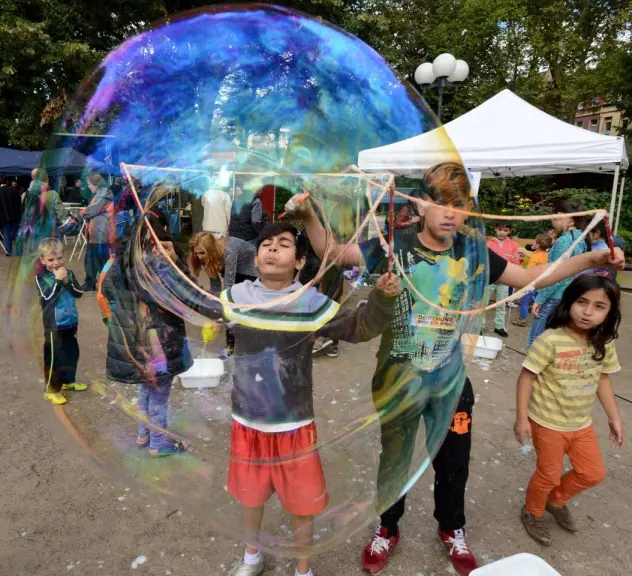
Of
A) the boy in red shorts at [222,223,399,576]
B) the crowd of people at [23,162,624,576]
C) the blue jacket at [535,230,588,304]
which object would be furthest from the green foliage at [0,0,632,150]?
the boy in red shorts at [222,223,399,576]

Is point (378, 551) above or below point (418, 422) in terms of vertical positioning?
below

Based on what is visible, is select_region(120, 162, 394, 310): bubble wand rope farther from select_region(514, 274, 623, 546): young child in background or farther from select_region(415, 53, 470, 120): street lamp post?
select_region(415, 53, 470, 120): street lamp post

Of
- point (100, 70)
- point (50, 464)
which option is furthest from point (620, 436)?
point (50, 464)

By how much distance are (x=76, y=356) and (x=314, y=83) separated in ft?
6.25

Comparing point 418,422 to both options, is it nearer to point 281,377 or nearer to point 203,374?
point 281,377

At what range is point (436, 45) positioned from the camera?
18.7 meters

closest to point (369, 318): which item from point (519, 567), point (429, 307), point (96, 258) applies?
point (429, 307)

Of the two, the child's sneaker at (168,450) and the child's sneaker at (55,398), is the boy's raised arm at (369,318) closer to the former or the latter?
the child's sneaker at (168,450)

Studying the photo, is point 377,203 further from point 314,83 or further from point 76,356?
point 76,356

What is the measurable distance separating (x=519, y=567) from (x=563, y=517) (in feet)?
2.44

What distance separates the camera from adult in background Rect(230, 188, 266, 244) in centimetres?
158

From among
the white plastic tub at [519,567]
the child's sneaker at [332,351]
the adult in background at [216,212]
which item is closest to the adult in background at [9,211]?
the adult in background at [216,212]

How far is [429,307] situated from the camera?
1.60 metres

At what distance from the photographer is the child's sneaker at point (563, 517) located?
2.34 meters
